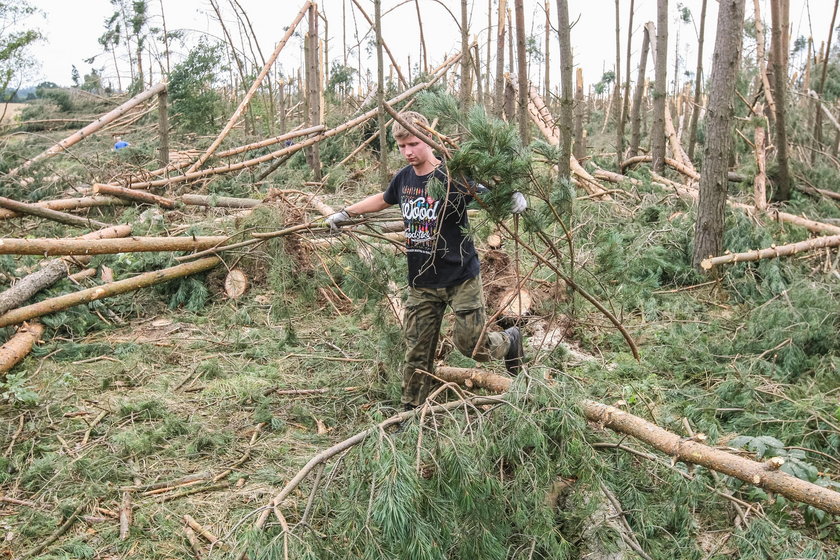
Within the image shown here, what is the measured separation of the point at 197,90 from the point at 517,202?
10.6 m

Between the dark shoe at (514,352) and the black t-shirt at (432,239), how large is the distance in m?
0.49

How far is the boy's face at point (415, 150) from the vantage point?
340 cm

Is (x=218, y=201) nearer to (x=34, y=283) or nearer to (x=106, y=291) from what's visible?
(x=106, y=291)

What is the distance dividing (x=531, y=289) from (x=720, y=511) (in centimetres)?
278

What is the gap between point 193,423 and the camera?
13.4ft

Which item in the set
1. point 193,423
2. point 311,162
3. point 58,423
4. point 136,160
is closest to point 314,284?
point 193,423

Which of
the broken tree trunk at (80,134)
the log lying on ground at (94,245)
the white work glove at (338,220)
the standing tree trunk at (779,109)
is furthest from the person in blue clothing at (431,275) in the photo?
the broken tree trunk at (80,134)

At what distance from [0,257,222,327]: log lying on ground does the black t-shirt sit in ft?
12.3

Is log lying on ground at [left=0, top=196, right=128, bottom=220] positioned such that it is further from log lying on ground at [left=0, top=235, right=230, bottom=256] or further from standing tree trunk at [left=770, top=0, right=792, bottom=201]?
standing tree trunk at [left=770, top=0, right=792, bottom=201]

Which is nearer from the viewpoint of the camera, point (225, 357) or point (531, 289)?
point (225, 357)

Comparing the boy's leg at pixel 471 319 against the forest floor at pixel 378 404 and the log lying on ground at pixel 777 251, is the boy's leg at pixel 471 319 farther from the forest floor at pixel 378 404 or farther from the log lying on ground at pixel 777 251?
the log lying on ground at pixel 777 251

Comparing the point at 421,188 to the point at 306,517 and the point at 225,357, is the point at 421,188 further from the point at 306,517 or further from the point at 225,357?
the point at 225,357

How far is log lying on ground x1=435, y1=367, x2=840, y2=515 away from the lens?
2.42 m

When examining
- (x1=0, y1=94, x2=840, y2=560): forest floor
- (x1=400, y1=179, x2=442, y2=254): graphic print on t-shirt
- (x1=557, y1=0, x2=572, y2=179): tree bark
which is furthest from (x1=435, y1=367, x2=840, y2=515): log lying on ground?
(x1=557, y1=0, x2=572, y2=179): tree bark
